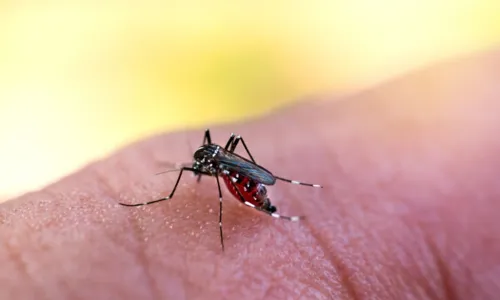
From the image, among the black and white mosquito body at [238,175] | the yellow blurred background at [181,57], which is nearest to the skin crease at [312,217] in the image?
the black and white mosquito body at [238,175]

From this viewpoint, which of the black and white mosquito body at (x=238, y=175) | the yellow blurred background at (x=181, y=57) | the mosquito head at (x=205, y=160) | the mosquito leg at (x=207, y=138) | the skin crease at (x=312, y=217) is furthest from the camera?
the yellow blurred background at (x=181, y=57)

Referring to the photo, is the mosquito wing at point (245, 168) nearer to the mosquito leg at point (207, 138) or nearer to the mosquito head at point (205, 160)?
the mosquito head at point (205, 160)

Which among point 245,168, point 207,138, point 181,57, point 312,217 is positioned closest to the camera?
point 312,217

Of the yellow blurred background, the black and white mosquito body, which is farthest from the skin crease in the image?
the yellow blurred background

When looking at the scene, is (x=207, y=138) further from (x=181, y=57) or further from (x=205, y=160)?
(x=181, y=57)

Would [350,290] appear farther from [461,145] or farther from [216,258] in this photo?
[461,145]

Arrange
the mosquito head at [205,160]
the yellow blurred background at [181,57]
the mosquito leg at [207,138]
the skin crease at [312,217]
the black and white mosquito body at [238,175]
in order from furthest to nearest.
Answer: the yellow blurred background at [181,57]
the mosquito leg at [207,138]
the mosquito head at [205,160]
the black and white mosquito body at [238,175]
the skin crease at [312,217]

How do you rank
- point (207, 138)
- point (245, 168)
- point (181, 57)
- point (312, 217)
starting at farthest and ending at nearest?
point (181, 57) < point (207, 138) < point (245, 168) < point (312, 217)

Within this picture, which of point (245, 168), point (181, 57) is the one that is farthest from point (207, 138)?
point (181, 57)
